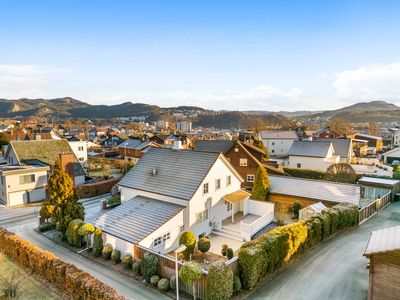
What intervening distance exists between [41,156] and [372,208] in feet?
126

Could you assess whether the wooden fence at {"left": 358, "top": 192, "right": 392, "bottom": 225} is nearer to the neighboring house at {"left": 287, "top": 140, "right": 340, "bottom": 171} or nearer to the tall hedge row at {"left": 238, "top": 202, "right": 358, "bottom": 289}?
the tall hedge row at {"left": 238, "top": 202, "right": 358, "bottom": 289}

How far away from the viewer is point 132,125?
569 feet

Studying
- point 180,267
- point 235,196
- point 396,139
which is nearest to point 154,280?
point 180,267

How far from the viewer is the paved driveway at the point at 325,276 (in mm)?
11352

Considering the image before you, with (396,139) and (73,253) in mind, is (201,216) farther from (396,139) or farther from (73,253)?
(396,139)

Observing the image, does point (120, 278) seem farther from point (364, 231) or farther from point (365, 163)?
point (365, 163)

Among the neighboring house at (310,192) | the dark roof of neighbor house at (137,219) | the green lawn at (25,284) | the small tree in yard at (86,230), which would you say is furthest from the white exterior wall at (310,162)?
the green lawn at (25,284)

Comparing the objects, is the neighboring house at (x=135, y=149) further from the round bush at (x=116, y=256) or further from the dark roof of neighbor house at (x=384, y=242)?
the dark roof of neighbor house at (x=384, y=242)

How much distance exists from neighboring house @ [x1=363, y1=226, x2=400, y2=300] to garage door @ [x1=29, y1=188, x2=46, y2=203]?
3049 cm

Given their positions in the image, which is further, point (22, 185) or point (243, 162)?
point (243, 162)

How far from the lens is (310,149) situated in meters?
43.2

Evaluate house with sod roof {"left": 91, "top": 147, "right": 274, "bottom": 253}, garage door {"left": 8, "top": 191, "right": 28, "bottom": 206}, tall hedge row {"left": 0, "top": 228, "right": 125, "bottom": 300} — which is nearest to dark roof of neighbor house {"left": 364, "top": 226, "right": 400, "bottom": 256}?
house with sod roof {"left": 91, "top": 147, "right": 274, "bottom": 253}

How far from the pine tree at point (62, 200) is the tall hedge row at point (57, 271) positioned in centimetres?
282

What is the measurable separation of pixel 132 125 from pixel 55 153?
144m
